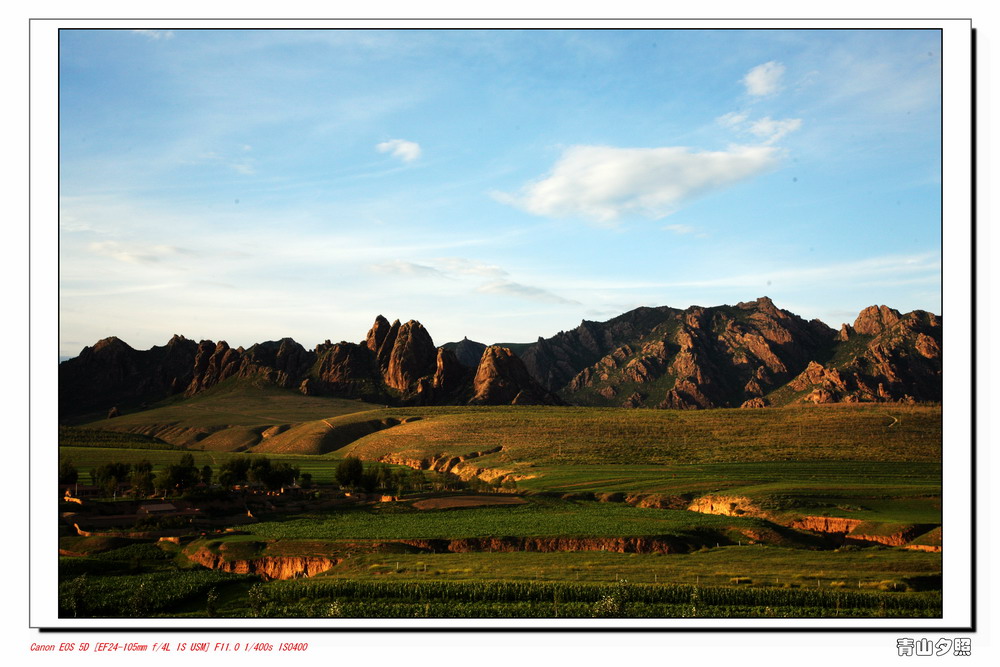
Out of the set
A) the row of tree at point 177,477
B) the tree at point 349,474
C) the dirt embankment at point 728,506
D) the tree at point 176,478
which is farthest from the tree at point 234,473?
the dirt embankment at point 728,506

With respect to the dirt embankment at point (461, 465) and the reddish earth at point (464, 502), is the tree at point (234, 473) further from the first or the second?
the dirt embankment at point (461, 465)

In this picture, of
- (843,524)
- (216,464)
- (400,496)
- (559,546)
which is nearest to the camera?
(559,546)

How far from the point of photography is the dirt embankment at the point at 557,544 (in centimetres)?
4509

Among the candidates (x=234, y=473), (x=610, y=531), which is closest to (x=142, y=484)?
Result: (x=234, y=473)

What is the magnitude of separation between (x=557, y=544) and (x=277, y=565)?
59.0 feet

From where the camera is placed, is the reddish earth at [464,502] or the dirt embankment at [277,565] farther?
the reddish earth at [464,502]

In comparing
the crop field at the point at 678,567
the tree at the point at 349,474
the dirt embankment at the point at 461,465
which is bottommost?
the dirt embankment at the point at 461,465

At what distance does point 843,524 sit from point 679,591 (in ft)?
91.3

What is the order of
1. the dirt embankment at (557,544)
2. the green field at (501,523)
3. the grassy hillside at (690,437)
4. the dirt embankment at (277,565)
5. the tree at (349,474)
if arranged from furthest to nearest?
the grassy hillside at (690,437), the tree at (349,474), the green field at (501,523), the dirt embankment at (557,544), the dirt embankment at (277,565)

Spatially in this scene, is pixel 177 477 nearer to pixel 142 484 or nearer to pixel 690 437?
pixel 142 484

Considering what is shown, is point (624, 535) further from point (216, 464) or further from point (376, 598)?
point (216, 464)

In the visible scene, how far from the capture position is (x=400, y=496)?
7406 cm

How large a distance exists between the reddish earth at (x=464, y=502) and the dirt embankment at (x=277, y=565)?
22.6m
